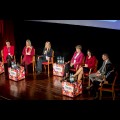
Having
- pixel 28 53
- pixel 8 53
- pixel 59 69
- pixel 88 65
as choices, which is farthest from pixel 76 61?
pixel 8 53

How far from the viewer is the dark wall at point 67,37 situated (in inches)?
279

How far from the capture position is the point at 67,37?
322 inches

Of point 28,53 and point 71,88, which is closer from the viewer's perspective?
point 71,88

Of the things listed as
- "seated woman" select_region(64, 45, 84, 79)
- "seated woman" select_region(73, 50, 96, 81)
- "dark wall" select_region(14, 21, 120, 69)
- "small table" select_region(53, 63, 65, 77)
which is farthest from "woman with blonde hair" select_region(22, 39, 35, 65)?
"seated woman" select_region(73, 50, 96, 81)

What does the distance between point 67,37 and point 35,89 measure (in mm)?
2200

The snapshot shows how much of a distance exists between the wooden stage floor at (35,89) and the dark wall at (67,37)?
3.68 feet

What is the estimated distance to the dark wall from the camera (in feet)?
23.2

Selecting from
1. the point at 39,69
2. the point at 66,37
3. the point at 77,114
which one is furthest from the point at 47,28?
the point at 77,114

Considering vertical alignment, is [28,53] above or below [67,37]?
below

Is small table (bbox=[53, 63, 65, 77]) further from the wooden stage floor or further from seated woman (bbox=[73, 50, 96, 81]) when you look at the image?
seated woman (bbox=[73, 50, 96, 81])

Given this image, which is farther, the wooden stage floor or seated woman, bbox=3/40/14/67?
seated woman, bbox=3/40/14/67

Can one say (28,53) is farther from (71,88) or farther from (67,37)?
(71,88)

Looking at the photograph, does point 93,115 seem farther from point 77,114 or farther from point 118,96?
point 118,96

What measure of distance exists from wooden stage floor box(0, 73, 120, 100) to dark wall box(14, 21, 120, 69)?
112 cm
